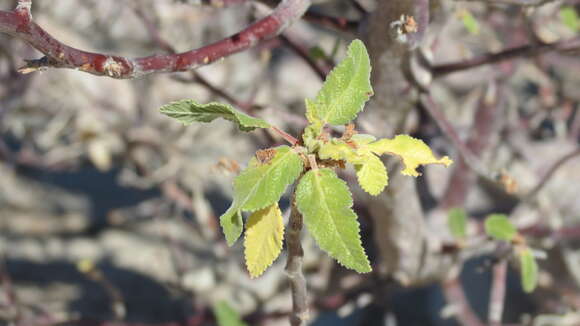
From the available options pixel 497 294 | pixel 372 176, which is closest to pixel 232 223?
pixel 372 176

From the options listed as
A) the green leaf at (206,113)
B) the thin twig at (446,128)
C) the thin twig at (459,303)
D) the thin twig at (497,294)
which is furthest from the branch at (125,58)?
the thin twig at (459,303)

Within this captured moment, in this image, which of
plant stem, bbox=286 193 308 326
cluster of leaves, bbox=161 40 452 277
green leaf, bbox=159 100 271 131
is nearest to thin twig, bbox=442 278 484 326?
plant stem, bbox=286 193 308 326

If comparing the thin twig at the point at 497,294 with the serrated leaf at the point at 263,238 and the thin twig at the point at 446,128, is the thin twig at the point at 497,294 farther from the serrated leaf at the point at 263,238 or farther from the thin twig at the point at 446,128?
the serrated leaf at the point at 263,238

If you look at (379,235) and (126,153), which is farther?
(126,153)

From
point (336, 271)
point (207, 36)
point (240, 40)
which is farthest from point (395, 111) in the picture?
point (207, 36)

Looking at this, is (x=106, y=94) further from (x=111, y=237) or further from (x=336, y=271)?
(x=336, y=271)

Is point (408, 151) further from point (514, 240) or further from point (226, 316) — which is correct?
point (226, 316)
